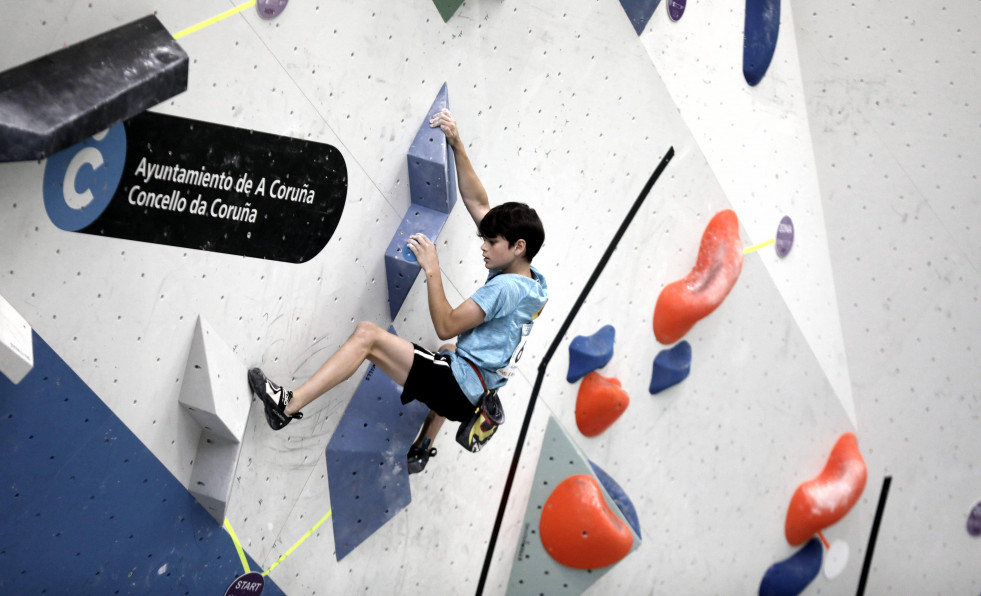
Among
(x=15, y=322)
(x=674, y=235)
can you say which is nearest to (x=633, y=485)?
(x=674, y=235)

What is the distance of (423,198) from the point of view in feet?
8.45

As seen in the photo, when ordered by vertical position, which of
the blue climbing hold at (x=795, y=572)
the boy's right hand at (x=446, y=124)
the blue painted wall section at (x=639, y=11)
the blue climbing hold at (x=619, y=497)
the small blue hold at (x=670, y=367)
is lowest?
the blue climbing hold at (x=795, y=572)

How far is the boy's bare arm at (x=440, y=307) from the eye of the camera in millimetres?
2293

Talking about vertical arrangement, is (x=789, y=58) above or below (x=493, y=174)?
above

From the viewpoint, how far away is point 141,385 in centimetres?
210

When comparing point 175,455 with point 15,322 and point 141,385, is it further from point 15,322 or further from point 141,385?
point 15,322

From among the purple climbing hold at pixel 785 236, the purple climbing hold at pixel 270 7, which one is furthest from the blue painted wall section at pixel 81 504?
the purple climbing hold at pixel 785 236

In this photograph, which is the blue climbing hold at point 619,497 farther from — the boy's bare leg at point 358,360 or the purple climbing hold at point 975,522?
the purple climbing hold at point 975,522

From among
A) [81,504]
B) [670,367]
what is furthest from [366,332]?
[670,367]

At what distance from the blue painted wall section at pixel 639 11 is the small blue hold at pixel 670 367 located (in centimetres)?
114

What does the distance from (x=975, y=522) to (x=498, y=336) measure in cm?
319

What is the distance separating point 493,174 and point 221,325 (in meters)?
0.97

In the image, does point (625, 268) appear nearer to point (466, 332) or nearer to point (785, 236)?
point (785, 236)

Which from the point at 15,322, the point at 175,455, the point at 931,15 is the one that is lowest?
the point at 175,455
